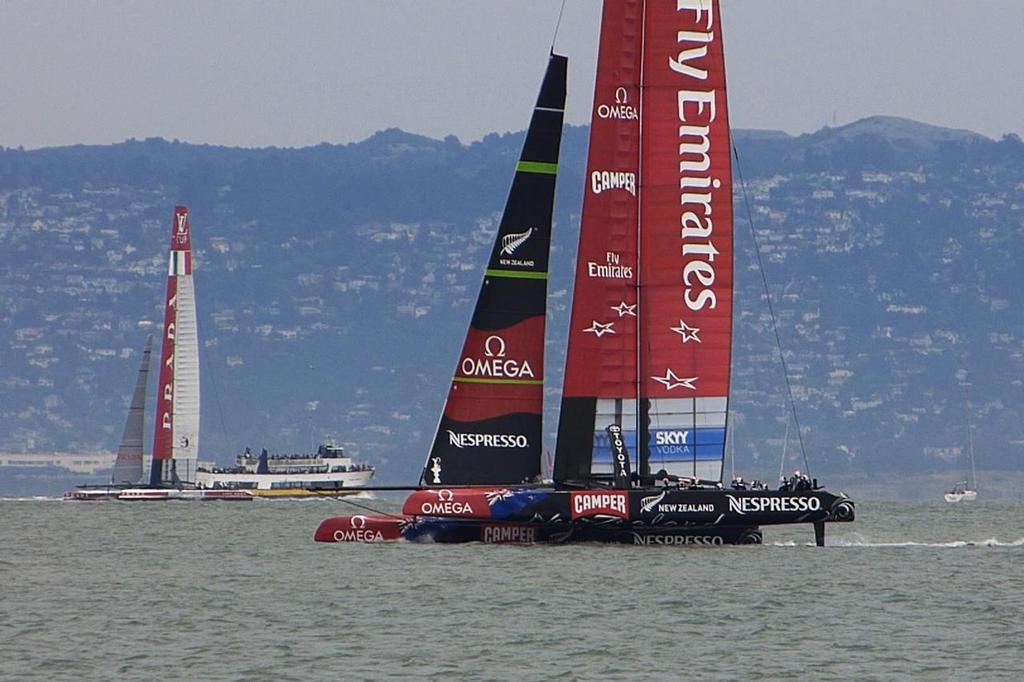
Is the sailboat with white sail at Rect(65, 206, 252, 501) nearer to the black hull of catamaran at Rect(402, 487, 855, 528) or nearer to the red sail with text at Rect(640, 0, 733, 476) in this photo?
the red sail with text at Rect(640, 0, 733, 476)

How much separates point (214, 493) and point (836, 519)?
52325 mm

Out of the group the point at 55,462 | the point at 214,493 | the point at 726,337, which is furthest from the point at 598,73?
the point at 55,462

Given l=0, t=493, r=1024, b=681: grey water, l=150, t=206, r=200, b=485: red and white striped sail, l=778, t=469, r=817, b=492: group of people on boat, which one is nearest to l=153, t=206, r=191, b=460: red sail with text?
l=150, t=206, r=200, b=485: red and white striped sail

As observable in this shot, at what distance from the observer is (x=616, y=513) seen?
3816cm

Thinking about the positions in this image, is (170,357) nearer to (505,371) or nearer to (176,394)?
(176,394)

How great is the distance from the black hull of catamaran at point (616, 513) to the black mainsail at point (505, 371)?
1.32 metres

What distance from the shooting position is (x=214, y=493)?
291 feet

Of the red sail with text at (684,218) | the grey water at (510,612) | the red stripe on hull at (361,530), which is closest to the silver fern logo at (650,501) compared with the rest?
the grey water at (510,612)

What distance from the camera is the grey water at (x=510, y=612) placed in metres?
26.0

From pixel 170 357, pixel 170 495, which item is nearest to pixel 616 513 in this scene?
pixel 170 357

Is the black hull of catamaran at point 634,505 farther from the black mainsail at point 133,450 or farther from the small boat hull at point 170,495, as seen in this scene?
the black mainsail at point 133,450

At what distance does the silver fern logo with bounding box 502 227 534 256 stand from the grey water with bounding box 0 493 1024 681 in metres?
5.39

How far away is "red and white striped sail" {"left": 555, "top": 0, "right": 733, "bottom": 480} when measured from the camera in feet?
130

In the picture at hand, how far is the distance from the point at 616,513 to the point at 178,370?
2019 inches
